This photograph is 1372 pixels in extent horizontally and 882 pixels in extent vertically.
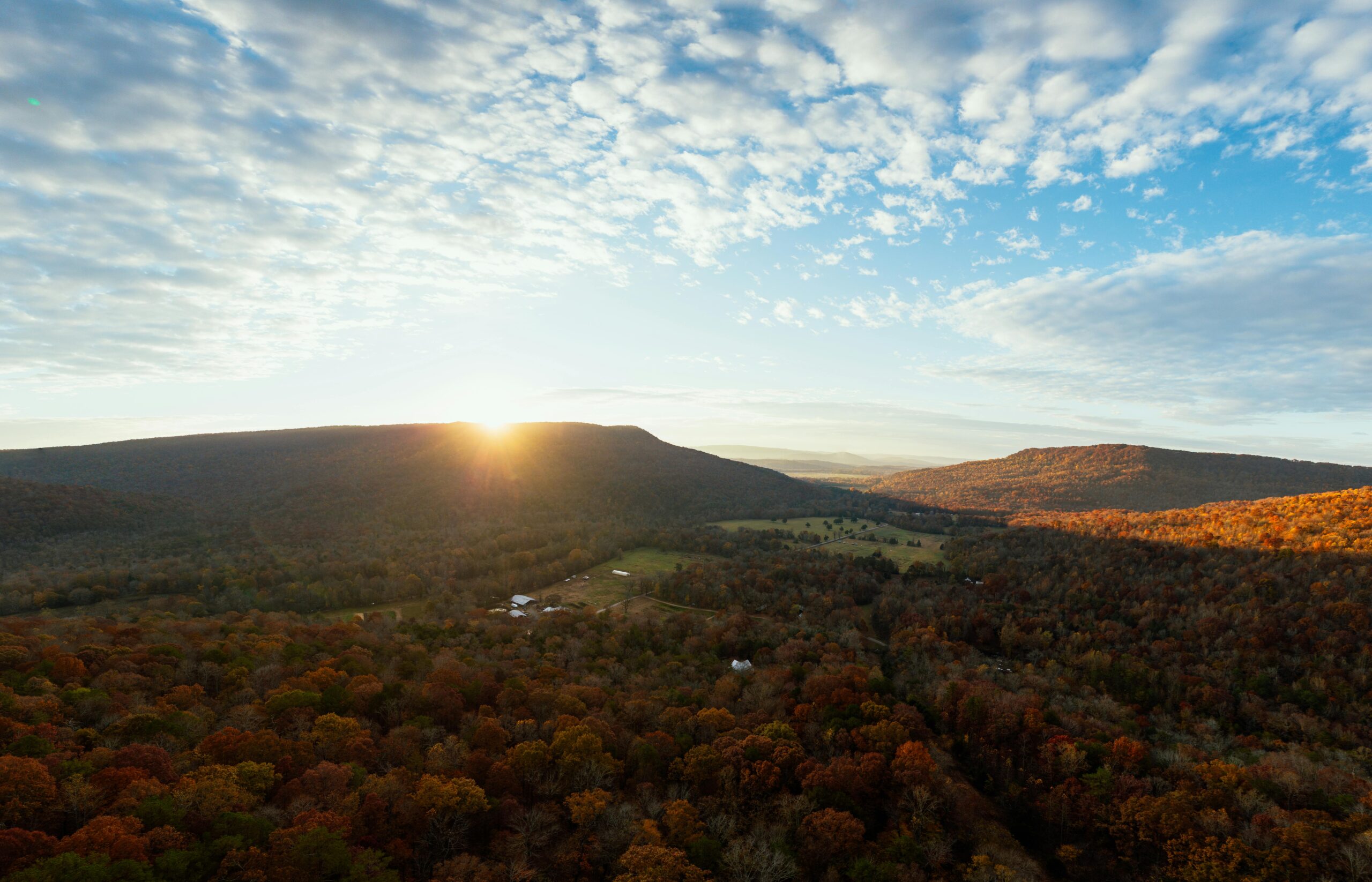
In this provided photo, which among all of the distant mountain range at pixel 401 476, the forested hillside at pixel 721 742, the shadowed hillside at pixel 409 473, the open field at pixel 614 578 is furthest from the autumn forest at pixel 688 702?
the shadowed hillside at pixel 409 473

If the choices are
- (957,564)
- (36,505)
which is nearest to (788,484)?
(957,564)

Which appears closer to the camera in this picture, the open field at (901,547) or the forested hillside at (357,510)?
the forested hillside at (357,510)

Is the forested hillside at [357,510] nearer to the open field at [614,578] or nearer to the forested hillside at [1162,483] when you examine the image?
the open field at [614,578]

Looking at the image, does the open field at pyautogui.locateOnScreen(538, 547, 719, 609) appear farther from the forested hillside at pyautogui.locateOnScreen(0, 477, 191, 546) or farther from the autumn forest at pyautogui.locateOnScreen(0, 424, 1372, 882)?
the forested hillside at pyautogui.locateOnScreen(0, 477, 191, 546)

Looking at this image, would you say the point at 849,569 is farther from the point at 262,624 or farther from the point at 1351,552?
the point at 262,624

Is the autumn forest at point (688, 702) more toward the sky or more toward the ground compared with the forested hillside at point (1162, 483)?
more toward the ground

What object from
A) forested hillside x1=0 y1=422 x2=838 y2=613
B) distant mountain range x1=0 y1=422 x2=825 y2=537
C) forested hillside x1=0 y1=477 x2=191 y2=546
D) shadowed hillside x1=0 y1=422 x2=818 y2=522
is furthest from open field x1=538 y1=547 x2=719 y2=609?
forested hillside x1=0 y1=477 x2=191 y2=546

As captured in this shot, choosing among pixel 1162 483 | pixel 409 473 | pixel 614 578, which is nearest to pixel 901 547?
pixel 614 578
